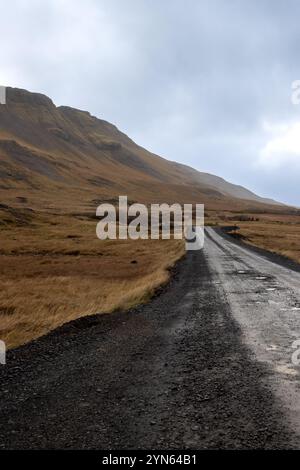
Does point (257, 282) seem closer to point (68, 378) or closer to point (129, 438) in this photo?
point (68, 378)

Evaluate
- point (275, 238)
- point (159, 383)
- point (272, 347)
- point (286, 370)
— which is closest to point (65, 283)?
point (272, 347)

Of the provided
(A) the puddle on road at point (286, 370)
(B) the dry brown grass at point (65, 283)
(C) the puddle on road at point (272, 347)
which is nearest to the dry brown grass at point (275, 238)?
(B) the dry brown grass at point (65, 283)

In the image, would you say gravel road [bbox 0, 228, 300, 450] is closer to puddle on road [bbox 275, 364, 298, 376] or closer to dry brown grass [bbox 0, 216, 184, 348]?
Answer: puddle on road [bbox 275, 364, 298, 376]

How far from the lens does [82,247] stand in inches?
1865

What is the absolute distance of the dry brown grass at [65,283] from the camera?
14.5m

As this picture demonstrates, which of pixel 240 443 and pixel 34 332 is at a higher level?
pixel 240 443

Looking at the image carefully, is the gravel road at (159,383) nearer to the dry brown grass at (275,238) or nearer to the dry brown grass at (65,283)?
the dry brown grass at (65,283)

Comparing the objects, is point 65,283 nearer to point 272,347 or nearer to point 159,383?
point 272,347

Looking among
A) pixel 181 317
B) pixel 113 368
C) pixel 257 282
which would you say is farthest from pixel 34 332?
pixel 257 282

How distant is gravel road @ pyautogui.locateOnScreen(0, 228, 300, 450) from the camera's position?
5.09 m
